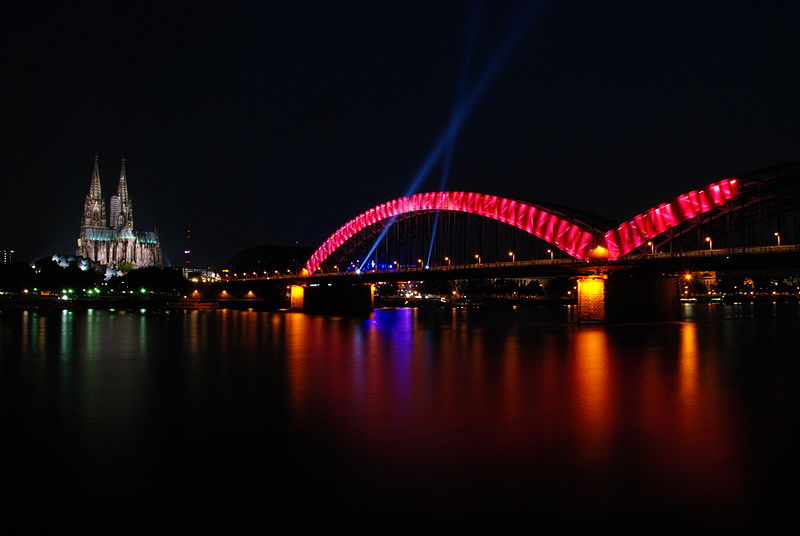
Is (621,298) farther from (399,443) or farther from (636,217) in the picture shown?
(399,443)

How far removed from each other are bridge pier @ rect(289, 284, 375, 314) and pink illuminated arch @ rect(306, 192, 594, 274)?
6.11m

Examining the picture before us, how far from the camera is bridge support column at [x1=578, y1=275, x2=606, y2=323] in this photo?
5378 cm

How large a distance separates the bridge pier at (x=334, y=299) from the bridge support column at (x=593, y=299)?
1509 inches

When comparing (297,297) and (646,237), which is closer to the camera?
(646,237)

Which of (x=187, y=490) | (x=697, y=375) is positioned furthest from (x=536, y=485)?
(x=697, y=375)

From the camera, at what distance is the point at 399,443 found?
1371cm

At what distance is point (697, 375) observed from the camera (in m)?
24.8

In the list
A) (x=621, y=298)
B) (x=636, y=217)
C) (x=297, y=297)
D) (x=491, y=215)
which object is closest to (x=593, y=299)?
(x=621, y=298)

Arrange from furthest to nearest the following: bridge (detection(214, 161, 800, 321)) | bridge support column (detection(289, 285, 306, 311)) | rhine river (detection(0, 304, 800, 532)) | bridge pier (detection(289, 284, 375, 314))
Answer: bridge support column (detection(289, 285, 306, 311)) < bridge pier (detection(289, 284, 375, 314)) < bridge (detection(214, 161, 800, 321)) < rhine river (detection(0, 304, 800, 532))

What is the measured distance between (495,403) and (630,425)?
13.3 feet

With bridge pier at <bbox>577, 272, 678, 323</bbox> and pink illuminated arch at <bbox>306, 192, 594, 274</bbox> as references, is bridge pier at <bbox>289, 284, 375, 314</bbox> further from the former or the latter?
bridge pier at <bbox>577, 272, 678, 323</bbox>

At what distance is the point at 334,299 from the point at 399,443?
77380 millimetres

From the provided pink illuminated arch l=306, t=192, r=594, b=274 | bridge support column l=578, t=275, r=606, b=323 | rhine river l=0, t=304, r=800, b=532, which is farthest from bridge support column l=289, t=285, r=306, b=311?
rhine river l=0, t=304, r=800, b=532

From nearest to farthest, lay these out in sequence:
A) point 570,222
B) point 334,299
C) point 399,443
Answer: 1. point 399,443
2. point 570,222
3. point 334,299
